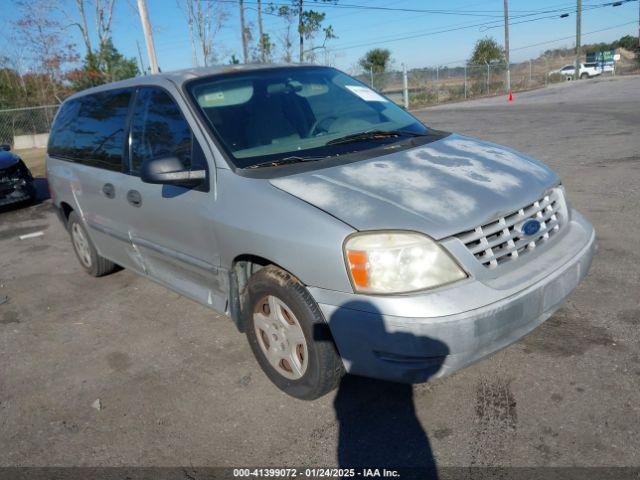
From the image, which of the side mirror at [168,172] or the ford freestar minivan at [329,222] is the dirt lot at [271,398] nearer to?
the ford freestar minivan at [329,222]

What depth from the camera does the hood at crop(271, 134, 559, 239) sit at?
8.03ft

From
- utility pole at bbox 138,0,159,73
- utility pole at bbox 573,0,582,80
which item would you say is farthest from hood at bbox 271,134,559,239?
utility pole at bbox 573,0,582,80

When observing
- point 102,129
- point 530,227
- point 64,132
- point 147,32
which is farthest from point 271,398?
point 147,32

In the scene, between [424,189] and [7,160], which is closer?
[424,189]

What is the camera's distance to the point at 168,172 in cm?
298

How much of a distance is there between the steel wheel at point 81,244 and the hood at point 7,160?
15.9ft

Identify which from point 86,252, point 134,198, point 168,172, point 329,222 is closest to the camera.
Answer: point 329,222

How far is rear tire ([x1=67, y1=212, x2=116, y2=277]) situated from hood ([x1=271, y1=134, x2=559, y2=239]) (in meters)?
2.95

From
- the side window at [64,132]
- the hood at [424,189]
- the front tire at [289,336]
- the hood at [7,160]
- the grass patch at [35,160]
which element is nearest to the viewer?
the hood at [424,189]

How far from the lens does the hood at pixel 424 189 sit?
8.03ft

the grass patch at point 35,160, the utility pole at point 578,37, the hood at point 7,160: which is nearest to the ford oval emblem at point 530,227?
the hood at point 7,160

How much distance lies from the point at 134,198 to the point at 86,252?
1.85 m

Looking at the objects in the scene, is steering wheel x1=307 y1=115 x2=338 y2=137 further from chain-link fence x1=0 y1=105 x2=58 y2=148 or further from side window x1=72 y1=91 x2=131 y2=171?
chain-link fence x1=0 y1=105 x2=58 y2=148

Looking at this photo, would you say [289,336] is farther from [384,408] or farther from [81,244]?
[81,244]
